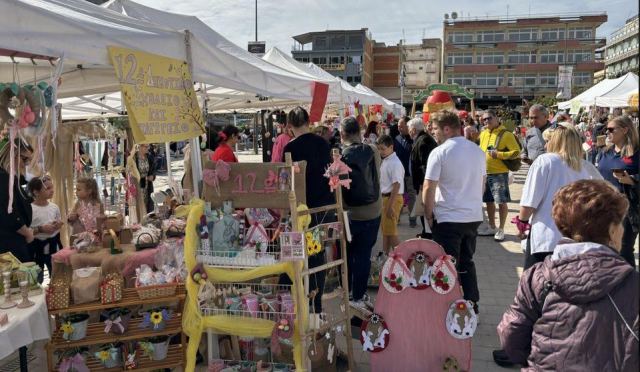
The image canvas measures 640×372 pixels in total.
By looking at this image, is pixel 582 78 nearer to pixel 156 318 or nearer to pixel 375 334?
pixel 375 334

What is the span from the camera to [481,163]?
3.76 m

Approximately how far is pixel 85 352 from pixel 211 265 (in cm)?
122

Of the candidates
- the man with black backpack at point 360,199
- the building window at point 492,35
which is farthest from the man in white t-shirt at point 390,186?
the building window at point 492,35

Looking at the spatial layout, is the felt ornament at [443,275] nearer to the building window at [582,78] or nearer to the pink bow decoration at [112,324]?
the pink bow decoration at [112,324]

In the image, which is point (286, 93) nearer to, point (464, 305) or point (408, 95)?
point (464, 305)

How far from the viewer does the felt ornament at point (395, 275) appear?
3211 millimetres

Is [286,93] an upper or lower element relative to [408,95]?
lower

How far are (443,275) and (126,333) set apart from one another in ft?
7.28

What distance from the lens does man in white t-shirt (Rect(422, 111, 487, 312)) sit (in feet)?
12.0

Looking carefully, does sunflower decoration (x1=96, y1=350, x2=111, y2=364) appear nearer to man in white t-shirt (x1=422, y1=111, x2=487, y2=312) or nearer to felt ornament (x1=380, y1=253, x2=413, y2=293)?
felt ornament (x1=380, y1=253, x2=413, y2=293)

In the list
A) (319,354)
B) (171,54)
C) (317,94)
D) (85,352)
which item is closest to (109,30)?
(171,54)

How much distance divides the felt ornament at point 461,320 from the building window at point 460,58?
74.3 meters

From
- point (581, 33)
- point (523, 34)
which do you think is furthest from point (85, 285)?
point (581, 33)

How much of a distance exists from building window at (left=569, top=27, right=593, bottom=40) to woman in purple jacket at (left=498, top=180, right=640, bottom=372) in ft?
259
